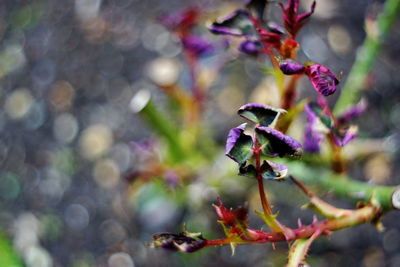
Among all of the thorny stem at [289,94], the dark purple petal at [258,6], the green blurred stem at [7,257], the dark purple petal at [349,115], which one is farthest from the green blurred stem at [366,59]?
the green blurred stem at [7,257]

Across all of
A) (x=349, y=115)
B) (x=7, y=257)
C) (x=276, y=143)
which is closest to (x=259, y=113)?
(x=276, y=143)

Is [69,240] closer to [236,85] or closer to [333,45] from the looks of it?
[236,85]

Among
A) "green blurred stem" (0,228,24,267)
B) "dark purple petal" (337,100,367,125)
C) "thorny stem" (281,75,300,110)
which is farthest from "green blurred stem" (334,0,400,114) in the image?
"green blurred stem" (0,228,24,267)

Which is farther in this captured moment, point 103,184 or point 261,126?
point 103,184

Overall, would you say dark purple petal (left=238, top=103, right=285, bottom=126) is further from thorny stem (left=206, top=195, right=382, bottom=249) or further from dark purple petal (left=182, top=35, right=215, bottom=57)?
dark purple petal (left=182, top=35, right=215, bottom=57)

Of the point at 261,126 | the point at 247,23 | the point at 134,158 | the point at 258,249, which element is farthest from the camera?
the point at 134,158

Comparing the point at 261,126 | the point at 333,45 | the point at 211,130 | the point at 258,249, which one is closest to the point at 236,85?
the point at 211,130
